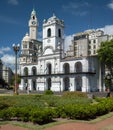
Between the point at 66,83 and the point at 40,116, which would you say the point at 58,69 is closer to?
the point at 66,83

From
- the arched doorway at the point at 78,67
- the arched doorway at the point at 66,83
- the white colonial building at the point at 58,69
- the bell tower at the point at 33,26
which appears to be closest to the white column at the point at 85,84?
the white colonial building at the point at 58,69

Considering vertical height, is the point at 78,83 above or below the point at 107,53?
below

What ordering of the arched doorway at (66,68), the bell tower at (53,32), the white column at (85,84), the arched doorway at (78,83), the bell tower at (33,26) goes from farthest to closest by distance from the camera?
the bell tower at (33,26) → the bell tower at (53,32) → the arched doorway at (66,68) → the arched doorway at (78,83) → the white column at (85,84)

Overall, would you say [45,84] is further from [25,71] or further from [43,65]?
[25,71]

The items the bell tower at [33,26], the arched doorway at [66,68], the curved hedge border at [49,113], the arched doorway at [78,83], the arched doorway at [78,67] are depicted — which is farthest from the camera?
the bell tower at [33,26]

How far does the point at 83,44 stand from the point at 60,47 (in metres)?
33.0

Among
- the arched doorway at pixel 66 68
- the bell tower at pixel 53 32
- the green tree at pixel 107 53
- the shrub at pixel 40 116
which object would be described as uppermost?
the bell tower at pixel 53 32

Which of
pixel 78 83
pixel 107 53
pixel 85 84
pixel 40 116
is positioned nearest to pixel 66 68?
pixel 78 83

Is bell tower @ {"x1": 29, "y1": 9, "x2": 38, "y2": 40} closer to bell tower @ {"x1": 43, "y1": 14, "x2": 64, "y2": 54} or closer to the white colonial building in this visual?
bell tower @ {"x1": 43, "y1": 14, "x2": 64, "y2": 54}

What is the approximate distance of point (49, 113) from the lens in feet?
42.9

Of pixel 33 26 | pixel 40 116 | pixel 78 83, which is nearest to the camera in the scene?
pixel 40 116

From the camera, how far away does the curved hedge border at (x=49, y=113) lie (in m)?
12.6

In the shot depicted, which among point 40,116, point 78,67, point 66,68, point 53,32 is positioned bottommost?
point 40,116

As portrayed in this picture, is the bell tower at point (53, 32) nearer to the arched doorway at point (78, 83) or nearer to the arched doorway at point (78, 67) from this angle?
the arched doorway at point (78, 67)
